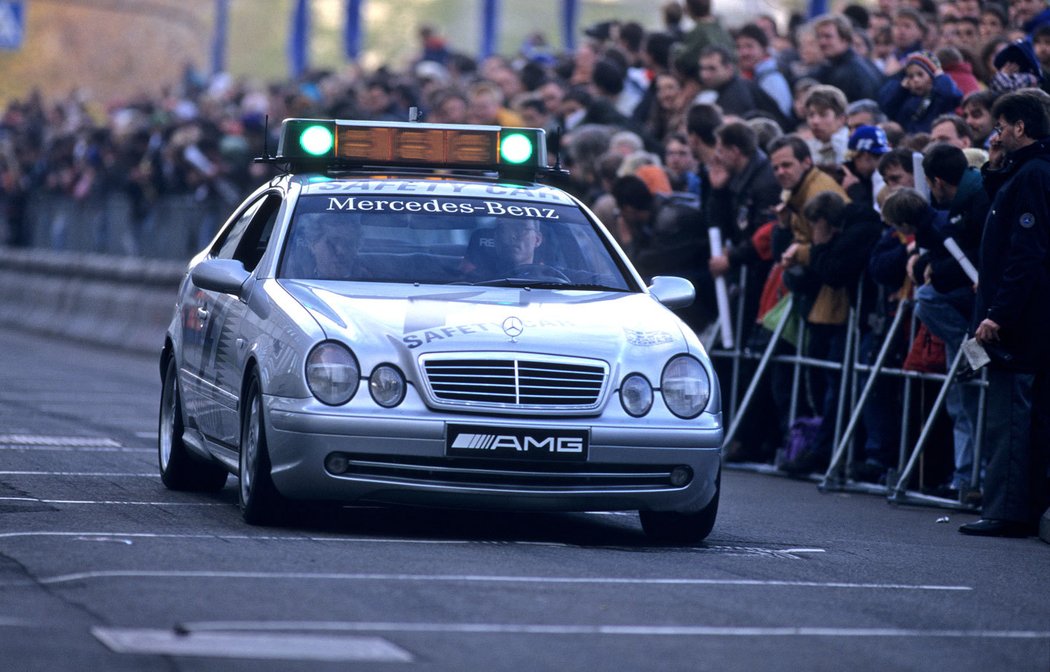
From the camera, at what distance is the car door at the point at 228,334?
10242mm

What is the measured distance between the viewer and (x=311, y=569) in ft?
27.0

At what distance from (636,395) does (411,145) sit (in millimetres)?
2494

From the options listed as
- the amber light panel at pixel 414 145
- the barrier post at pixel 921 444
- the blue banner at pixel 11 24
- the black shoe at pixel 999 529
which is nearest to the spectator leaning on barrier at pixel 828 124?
the barrier post at pixel 921 444

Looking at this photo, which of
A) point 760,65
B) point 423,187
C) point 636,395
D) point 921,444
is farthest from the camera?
point 760,65

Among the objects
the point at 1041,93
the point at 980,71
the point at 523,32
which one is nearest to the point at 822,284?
the point at 980,71

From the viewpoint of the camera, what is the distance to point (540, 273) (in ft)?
34.4

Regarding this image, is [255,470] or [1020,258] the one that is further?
[1020,258]

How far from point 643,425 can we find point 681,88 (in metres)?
9.16

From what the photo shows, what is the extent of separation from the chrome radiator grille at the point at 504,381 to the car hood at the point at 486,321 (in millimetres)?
52

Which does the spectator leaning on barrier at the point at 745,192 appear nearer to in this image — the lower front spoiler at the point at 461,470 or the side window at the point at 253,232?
the side window at the point at 253,232

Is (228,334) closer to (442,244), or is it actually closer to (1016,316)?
(442,244)

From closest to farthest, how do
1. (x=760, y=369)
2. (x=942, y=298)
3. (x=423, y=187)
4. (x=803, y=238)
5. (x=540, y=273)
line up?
1. (x=540, y=273)
2. (x=423, y=187)
3. (x=942, y=298)
4. (x=803, y=238)
5. (x=760, y=369)

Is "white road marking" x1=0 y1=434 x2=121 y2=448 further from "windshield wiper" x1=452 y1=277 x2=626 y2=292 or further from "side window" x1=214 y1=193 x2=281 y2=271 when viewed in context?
"windshield wiper" x1=452 y1=277 x2=626 y2=292

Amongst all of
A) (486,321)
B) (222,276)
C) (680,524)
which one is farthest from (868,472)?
(222,276)
